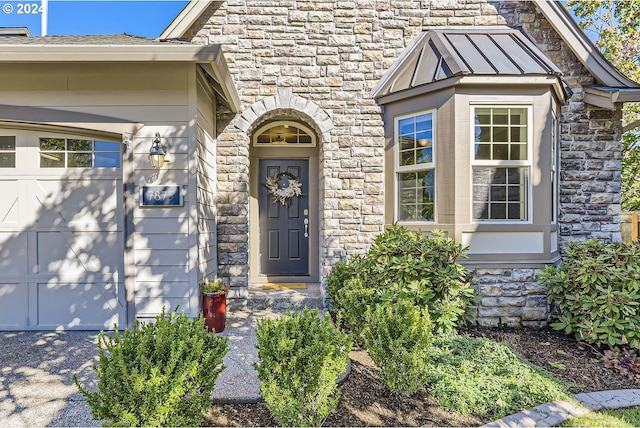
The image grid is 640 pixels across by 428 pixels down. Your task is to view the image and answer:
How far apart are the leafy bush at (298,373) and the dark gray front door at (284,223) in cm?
379

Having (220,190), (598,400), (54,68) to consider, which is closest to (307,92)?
(220,190)

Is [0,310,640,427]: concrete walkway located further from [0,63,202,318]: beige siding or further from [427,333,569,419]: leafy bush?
[0,63,202,318]: beige siding

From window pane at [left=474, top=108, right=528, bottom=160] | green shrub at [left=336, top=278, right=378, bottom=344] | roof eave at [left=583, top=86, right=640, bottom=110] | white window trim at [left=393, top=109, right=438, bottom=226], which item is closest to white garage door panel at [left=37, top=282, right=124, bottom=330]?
green shrub at [left=336, top=278, right=378, bottom=344]

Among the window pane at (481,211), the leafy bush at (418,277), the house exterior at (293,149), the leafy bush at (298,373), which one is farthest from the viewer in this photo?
the window pane at (481,211)

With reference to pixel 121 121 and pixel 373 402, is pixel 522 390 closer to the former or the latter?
pixel 373 402

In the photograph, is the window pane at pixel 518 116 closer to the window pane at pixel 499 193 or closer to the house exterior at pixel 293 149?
the house exterior at pixel 293 149

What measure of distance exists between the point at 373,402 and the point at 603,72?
18.5 feet

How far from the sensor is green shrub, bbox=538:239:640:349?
3.69m

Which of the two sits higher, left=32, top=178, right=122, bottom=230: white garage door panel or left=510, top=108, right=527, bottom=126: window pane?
left=510, top=108, right=527, bottom=126: window pane

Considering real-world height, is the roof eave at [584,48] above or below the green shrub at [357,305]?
above

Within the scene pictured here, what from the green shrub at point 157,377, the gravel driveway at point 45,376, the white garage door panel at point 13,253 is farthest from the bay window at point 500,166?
the white garage door panel at point 13,253

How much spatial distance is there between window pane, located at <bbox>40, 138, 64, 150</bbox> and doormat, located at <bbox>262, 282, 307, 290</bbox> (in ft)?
11.0

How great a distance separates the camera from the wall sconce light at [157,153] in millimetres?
3996

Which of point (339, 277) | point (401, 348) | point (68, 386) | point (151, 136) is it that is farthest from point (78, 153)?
point (401, 348)
